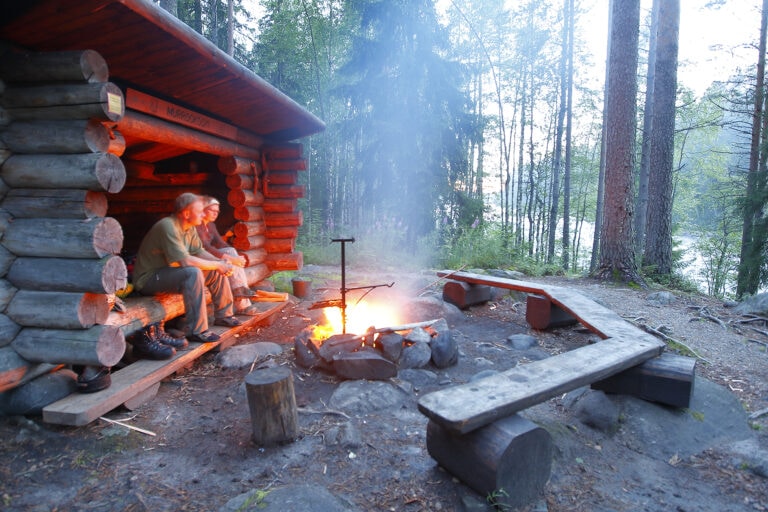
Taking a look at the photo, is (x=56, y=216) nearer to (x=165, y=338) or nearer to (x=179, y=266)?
(x=179, y=266)

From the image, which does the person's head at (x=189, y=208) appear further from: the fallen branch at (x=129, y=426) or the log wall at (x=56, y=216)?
the fallen branch at (x=129, y=426)

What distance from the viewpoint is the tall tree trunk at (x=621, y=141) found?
7633 millimetres

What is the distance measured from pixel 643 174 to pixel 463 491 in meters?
12.9

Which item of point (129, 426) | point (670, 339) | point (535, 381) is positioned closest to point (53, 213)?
point (129, 426)

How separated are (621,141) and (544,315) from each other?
14.2 ft

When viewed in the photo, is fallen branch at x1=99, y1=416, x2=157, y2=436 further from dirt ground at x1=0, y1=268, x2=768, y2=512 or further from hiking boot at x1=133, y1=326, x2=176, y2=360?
hiking boot at x1=133, y1=326, x2=176, y2=360

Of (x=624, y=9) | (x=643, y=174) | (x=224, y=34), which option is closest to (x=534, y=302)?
(x=624, y=9)

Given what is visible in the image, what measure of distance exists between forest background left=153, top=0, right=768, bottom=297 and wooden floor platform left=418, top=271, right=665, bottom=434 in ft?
16.5

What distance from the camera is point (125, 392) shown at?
325 cm

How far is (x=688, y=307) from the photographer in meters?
6.34

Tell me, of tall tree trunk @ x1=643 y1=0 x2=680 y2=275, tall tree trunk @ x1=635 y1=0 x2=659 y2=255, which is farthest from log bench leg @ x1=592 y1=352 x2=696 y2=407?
tall tree trunk @ x1=635 y1=0 x2=659 y2=255

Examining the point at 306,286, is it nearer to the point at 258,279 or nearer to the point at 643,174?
the point at 258,279

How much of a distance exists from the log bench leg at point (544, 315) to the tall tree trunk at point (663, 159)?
4659 mm

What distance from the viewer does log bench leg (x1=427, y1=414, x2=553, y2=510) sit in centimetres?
227
